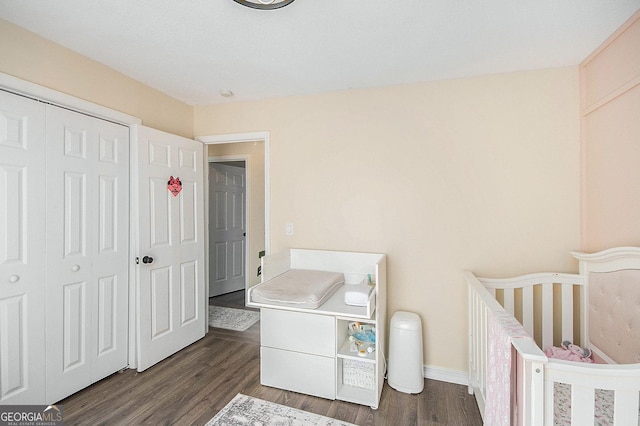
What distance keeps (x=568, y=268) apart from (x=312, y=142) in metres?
2.18

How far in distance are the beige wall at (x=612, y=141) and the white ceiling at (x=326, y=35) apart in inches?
4.9

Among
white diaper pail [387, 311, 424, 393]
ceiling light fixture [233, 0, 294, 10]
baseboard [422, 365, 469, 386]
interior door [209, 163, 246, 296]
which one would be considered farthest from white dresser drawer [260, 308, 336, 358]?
interior door [209, 163, 246, 296]

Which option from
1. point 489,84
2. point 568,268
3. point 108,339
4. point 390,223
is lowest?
point 108,339

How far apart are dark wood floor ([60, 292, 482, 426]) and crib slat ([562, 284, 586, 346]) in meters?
0.79

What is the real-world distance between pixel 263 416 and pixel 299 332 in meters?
0.53

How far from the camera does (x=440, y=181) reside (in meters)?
2.30

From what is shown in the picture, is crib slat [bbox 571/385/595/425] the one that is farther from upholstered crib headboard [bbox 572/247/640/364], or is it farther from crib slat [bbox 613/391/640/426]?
upholstered crib headboard [bbox 572/247/640/364]

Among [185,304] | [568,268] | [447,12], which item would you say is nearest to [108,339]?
[185,304]

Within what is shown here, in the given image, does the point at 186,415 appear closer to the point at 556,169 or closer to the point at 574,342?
the point at 574,342

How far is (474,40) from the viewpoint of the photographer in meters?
1.77

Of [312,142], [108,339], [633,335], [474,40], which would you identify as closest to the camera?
[633,335]

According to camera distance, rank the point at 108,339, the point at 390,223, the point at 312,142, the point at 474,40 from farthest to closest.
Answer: the point at 312,142
the point at 390,223
the point at 108,339
the point at 474,40

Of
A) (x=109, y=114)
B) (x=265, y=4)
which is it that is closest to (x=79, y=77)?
(x=109, y=114)

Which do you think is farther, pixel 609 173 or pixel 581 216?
pixel 581 216
